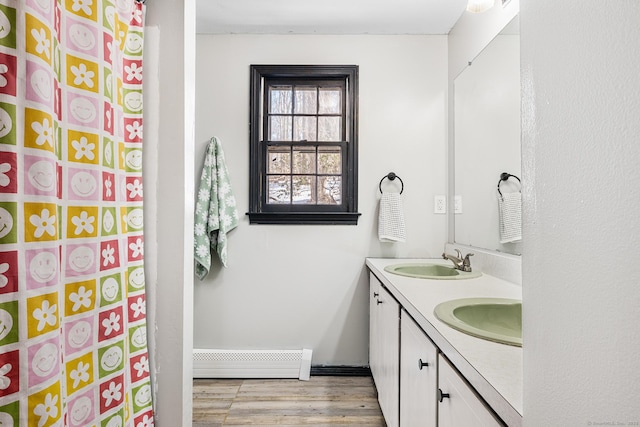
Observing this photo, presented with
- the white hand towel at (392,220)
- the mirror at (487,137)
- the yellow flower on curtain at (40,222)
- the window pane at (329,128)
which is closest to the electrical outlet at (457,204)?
the mirror at (487,137)

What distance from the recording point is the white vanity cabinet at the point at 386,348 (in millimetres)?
1627

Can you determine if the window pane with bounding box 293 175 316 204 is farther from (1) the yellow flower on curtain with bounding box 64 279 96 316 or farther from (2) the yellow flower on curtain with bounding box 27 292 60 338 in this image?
(2) the yellow flower on curtain with bounding box 27 292 60 338

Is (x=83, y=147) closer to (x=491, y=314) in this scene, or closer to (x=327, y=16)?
(x=491, y=314)

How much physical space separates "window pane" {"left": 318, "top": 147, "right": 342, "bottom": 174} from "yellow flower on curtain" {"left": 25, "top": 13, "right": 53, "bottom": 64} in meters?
1.89

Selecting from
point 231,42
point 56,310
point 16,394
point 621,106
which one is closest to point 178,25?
point 56,310

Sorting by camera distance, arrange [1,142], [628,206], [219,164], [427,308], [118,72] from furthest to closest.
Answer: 1. [219,164]
2. [427,308]
3. [118,72]
4. [1,142]
5. [628,206]

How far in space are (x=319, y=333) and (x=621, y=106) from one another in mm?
2425

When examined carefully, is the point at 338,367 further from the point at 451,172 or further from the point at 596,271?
the point at 596,271

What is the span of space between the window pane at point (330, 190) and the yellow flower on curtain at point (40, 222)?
189 centimetres

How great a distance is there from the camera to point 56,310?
0.81 metres

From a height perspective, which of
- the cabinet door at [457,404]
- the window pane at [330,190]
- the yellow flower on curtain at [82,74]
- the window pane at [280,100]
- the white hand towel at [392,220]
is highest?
the window pane at [280,100]

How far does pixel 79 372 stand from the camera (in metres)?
0.95

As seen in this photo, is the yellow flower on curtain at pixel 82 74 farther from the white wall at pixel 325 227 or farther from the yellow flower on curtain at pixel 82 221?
the white wall at pixel 325 227

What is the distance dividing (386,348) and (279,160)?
1.47m
